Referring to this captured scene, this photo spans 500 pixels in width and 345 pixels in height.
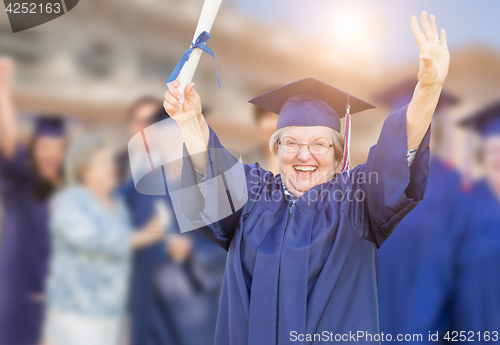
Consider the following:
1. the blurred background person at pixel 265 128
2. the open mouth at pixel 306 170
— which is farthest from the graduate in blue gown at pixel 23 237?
the open mouth at pixel 306 170

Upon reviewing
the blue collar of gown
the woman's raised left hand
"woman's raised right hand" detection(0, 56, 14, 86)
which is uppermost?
"woman's raised right hand" detection(0, 56, 14, 86)

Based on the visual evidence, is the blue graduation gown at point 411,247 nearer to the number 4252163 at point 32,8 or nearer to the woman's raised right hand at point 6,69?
the woman's raised right hand at point 6,69

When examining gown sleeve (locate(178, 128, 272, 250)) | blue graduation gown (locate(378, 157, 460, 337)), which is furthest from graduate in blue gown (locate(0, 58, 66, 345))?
blue graduation gown (locate(378, 157, 460, 337))

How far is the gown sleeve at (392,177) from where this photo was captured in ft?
3.74

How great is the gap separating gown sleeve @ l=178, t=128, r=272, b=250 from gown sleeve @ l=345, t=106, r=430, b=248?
1.37 feet

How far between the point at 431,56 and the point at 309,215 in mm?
617

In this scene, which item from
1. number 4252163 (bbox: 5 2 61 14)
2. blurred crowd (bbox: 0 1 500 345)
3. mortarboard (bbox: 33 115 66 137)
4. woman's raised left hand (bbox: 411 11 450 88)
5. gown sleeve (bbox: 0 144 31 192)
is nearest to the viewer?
woman's raised left hand (bbox: 411 11 450 88)

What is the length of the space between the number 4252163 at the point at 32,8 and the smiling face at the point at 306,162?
2.89 meters

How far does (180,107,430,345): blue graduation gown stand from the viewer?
1187mm

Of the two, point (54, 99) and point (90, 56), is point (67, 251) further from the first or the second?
point (90, 56)

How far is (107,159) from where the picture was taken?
2.57 m

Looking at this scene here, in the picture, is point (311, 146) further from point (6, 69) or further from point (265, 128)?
point (6, 69)

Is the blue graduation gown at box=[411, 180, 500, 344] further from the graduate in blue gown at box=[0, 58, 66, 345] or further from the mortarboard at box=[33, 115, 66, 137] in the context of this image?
the mortarboard at box=[33, 115, 66, 137]

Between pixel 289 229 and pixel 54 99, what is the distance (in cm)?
265
